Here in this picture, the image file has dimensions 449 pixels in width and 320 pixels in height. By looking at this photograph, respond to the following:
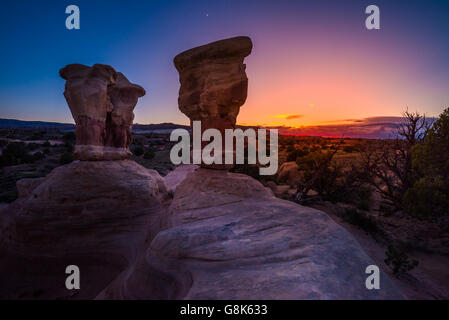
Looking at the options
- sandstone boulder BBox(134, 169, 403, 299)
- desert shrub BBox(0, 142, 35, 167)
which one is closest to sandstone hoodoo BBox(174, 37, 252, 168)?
sandstone boulder BBox(134, 169, 403, 299)

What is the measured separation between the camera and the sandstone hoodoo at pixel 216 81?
384 cm

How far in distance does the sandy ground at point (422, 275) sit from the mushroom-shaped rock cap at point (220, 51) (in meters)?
5.60

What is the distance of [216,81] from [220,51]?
592 millimetres

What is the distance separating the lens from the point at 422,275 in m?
4.14

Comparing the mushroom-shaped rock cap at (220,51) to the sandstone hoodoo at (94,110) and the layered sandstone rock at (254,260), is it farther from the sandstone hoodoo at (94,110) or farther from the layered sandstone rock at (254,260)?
the layered sandstone rock at (254,260)

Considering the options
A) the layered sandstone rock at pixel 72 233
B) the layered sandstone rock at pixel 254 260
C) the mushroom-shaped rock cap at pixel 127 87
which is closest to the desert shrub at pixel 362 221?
the layered sandstone rock at pixel 254 260

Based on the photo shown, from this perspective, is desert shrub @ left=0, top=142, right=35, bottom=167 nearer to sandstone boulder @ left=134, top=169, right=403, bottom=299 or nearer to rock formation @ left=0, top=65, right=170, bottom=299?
rock formation @ left=0, top=65, right=170, bottom=299

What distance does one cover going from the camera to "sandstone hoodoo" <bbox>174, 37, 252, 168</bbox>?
3.84 metres

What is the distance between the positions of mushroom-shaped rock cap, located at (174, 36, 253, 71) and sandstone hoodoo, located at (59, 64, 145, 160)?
8.03ft

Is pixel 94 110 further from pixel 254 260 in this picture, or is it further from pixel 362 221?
pixel 362 221

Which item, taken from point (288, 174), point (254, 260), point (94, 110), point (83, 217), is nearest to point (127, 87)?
point (94, 110)

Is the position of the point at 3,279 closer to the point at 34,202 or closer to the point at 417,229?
the point at 34,202
